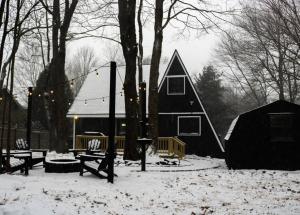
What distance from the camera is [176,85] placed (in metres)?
29.8

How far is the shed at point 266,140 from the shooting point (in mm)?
19500

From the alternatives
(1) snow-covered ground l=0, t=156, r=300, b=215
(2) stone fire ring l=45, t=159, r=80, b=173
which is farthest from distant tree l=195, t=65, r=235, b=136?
(2) stone fire ring l=45, t=159, r=80, b=173

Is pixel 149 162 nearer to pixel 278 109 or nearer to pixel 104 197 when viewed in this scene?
pixel 278 109

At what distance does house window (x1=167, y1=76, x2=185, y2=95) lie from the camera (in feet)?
97.2

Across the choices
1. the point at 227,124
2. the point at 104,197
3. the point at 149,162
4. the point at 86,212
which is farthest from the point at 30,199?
the point at 227,124

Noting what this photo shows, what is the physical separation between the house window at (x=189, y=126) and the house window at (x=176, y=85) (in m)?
1.86

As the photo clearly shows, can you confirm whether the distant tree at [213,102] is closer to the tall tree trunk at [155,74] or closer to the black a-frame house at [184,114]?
the black a-frame house at [184,114]

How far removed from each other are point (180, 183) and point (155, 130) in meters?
10.8

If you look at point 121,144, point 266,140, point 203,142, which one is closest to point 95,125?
point 121,144

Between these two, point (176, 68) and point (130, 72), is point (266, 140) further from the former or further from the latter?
point (176, 68)

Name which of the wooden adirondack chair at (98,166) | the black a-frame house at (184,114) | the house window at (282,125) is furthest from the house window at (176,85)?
the wooden adirondack chair at (98,166)

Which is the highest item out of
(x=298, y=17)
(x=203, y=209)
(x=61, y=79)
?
(x=298, y=17)

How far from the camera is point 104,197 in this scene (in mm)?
9422

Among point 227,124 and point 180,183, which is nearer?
point 180,183
